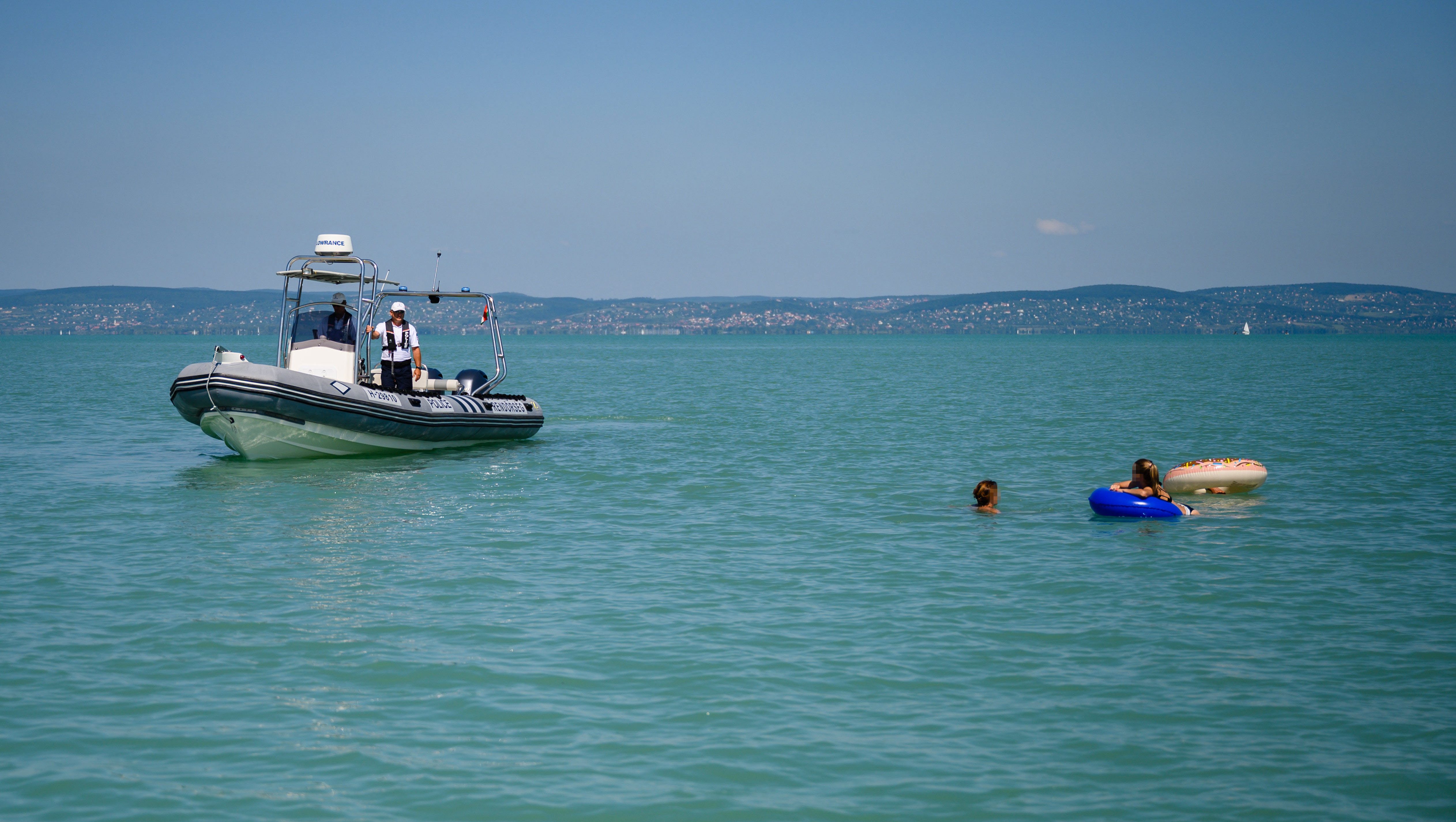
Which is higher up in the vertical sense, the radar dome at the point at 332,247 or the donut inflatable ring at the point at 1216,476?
the radar dome at the point at 332,247

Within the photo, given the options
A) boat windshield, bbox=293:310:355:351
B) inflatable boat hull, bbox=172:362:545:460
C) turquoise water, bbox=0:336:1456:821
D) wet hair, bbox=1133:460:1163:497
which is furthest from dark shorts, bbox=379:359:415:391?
wet hair, bbox=1133:460:1163:497

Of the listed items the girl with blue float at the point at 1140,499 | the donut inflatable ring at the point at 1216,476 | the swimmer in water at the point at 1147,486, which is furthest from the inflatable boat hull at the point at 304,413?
the donut inflatable ring at the point at 1216,476

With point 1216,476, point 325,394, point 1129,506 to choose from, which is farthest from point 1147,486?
point 325,394

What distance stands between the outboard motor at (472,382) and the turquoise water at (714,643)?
2.11 meters

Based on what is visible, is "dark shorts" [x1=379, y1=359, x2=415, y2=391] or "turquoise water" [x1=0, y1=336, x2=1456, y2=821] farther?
"dark shorts" [x1=379, y1=359, x2=415, y2=391]

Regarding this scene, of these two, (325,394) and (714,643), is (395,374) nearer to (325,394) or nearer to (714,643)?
(325,394)

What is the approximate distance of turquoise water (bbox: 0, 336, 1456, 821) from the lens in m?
6.60

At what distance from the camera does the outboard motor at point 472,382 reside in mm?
23344

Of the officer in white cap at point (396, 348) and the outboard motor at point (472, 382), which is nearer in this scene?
the officer in white cap at point (396, 348)

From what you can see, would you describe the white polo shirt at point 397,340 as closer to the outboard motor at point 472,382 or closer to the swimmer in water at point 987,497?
the outboard motor at point 472,382

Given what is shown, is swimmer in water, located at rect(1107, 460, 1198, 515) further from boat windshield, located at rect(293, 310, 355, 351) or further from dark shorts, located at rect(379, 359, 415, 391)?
boat windshield, located at rect(293, 310, 355, 351)

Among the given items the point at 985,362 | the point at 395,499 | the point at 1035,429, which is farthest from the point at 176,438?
A: the point at 985,362

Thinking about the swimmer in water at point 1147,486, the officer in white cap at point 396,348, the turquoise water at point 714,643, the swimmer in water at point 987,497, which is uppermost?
the officer in white cap at point 396,348

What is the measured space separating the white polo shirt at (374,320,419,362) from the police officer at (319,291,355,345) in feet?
1.59
